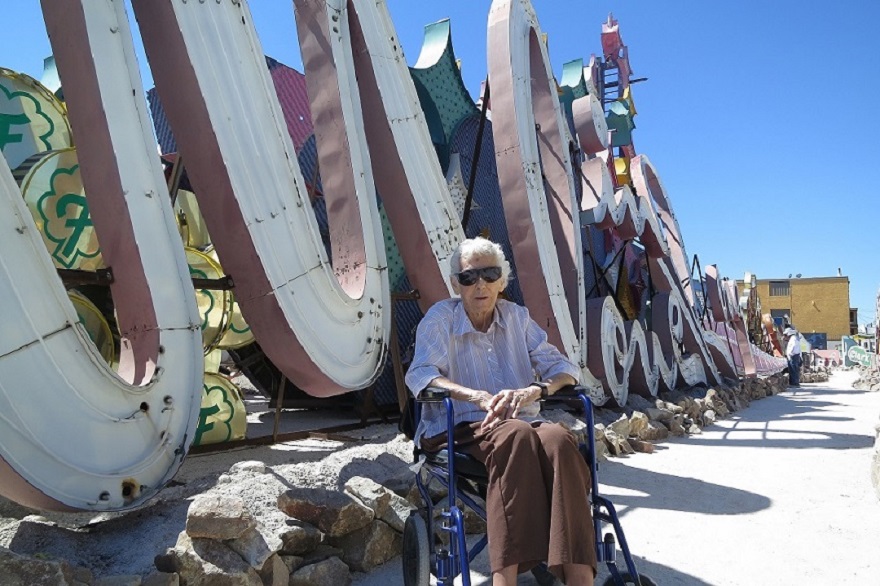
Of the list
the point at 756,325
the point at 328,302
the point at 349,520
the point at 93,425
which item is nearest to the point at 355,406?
the point at 328,302

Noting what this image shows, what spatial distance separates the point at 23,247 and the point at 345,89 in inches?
96.8

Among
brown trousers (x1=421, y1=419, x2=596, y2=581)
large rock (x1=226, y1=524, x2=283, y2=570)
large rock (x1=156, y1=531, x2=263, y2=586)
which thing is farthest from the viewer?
large rock (x1=226, y1=524, x2=283, y2=570)

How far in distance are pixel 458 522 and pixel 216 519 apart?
32.7 inches

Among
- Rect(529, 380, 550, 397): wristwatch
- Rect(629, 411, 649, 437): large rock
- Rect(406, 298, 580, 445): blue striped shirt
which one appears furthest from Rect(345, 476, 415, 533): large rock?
Rect(629, 411, 649, 437): large rock

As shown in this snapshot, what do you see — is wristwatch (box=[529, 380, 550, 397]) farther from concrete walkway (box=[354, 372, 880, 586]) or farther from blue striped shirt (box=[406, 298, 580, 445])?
concrete walkway (box=[354, 372, 880, 586])

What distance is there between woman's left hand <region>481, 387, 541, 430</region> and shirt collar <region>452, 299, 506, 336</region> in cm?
38

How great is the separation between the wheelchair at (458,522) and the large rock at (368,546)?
23 centimetres

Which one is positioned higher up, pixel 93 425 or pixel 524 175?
pixel 524 175

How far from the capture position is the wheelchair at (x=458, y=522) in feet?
7.27

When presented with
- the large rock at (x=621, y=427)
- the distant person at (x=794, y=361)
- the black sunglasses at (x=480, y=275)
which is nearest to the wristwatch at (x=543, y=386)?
the black sunglasses at (x=480, y=275)

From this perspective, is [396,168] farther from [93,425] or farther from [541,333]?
[93,425]

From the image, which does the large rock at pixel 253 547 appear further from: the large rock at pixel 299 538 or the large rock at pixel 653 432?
the large rock at pixel 653 432

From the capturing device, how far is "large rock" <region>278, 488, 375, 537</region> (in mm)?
2846

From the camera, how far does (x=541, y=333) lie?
288 cm
